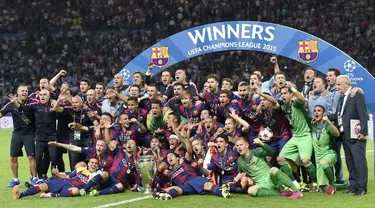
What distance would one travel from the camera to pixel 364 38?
29.9m

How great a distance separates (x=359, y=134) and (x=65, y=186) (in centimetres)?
436

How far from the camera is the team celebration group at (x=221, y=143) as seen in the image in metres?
10.9

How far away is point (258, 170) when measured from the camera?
1084cm

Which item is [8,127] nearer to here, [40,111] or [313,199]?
[40,111]

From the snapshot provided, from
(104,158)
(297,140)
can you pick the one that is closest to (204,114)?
(297,140)

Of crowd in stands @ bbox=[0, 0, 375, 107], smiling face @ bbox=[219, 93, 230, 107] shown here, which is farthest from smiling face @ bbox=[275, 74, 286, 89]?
crowd in stands @ bbox=[0, 0, 375, 107]

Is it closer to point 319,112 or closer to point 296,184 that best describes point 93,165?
point 296,184

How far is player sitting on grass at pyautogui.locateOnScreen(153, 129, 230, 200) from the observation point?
10914mm

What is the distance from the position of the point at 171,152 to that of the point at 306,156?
6.56ft

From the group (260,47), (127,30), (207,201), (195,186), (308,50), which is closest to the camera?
(207,201)

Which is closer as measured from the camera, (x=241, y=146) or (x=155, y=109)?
(x=241, y=146)

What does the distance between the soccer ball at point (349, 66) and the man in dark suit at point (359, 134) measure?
332 cm

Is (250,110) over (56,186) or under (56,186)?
over

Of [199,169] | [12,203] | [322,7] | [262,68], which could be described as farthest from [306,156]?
[322,7]
